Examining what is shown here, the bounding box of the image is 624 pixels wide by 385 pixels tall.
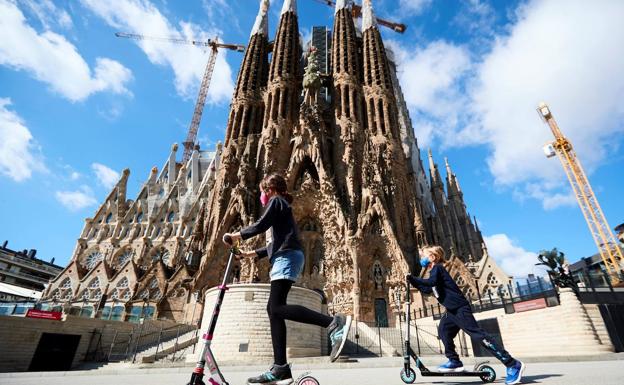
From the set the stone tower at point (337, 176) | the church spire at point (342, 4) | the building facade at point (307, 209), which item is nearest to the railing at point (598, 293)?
the building facade at point (307, 209)

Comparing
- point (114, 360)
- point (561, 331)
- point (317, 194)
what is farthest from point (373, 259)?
point (114, 360)

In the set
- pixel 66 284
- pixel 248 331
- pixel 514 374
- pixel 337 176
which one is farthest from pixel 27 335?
pixel 337 176

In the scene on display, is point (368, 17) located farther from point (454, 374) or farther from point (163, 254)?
point (454, 374)

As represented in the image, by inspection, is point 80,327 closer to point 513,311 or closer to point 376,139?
point 513,311

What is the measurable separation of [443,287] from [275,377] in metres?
2.33

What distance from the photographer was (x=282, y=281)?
274 cm

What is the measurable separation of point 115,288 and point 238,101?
2124 centimetres

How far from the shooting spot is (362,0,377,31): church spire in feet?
129

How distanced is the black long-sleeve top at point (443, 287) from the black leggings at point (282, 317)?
1.50 m

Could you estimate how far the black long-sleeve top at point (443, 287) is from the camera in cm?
370

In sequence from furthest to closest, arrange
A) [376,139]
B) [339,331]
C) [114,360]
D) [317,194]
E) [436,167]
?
[436,167], [376,139], [317,194], [114,360], [339,331]

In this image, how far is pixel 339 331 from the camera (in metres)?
2.85

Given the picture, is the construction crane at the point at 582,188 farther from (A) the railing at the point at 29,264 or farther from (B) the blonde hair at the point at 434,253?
(A) the railing at the point at 29,264

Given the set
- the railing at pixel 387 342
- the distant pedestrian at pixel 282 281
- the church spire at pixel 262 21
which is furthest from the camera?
the church spire at pixel 262 21
